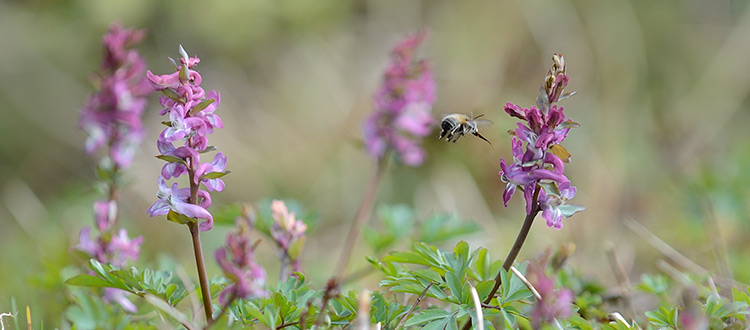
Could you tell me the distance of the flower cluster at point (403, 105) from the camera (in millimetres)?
2660

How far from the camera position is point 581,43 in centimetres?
611

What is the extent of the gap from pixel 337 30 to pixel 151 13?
5.97ft

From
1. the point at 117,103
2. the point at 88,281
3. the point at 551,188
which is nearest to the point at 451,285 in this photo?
the point at 551,188

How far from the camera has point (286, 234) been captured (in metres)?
1.96

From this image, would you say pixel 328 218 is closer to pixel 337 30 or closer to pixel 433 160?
pixel 433 160

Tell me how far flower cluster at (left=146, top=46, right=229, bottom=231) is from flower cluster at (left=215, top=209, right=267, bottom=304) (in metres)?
0.10

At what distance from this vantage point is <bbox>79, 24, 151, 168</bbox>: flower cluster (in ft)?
7.21

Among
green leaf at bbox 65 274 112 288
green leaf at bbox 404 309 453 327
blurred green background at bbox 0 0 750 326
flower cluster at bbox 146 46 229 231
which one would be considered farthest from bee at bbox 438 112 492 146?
blurred green background at bbox 0 0 750 326

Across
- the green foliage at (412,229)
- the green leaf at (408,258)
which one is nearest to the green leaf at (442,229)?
the green foliage at (412,229)

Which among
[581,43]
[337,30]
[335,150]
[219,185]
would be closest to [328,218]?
[335,150]

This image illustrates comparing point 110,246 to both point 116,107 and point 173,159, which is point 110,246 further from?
point 173,159

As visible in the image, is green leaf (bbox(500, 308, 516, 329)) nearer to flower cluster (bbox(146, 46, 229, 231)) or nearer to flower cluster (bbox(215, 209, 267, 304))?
flower cluster (bbox(215, 209, 267, 304))

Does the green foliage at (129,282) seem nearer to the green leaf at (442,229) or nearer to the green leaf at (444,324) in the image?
the green leaf at (444,324)

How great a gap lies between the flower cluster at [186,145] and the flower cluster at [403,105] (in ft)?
4.27
